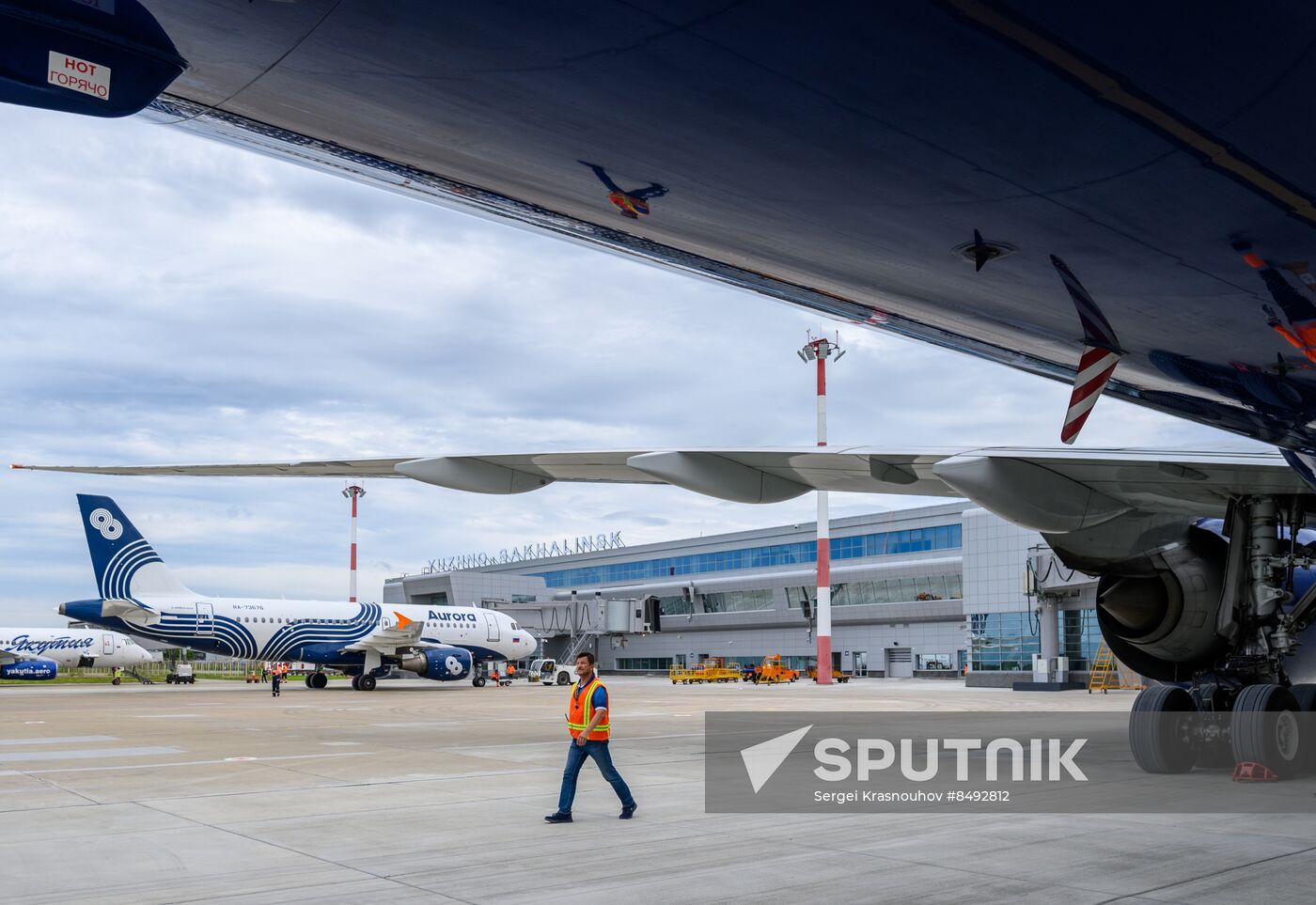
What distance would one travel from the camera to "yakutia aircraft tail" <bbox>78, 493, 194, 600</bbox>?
130 ft

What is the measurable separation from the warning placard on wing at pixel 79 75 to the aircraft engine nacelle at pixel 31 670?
5895 centimetres

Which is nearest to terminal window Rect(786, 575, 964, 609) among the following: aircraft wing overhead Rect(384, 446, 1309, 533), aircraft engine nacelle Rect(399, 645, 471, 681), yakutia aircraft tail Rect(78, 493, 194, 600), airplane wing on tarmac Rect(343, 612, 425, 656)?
aircraft engine nacelle Rect(399, 645, 471, 681)

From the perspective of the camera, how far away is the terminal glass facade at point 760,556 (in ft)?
217

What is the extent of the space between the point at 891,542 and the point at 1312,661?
182 feet

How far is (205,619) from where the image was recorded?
40.3 metres

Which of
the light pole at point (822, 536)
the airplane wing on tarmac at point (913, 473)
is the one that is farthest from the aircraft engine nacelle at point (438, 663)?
the airplane wing on tarmac at point (913, 473)

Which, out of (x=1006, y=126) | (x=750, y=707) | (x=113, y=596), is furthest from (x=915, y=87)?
(x=113, y=596)

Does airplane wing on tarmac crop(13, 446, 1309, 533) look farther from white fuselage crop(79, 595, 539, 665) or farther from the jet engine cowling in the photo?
white fuselage crop(79, 595, 539, 665)

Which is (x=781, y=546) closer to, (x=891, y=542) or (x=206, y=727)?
(x=891, y=542)

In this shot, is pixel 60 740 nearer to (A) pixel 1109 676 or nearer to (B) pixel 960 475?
(B) pixel 960 475

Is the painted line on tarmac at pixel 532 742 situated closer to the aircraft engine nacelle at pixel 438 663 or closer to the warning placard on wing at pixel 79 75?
the warning placard on wing at pixel 79 75

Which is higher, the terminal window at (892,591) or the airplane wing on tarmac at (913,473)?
the airplane wing on tarmac at (913,473)

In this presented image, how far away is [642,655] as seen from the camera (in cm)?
8550

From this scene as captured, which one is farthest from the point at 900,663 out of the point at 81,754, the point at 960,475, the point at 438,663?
the point at 960,475
